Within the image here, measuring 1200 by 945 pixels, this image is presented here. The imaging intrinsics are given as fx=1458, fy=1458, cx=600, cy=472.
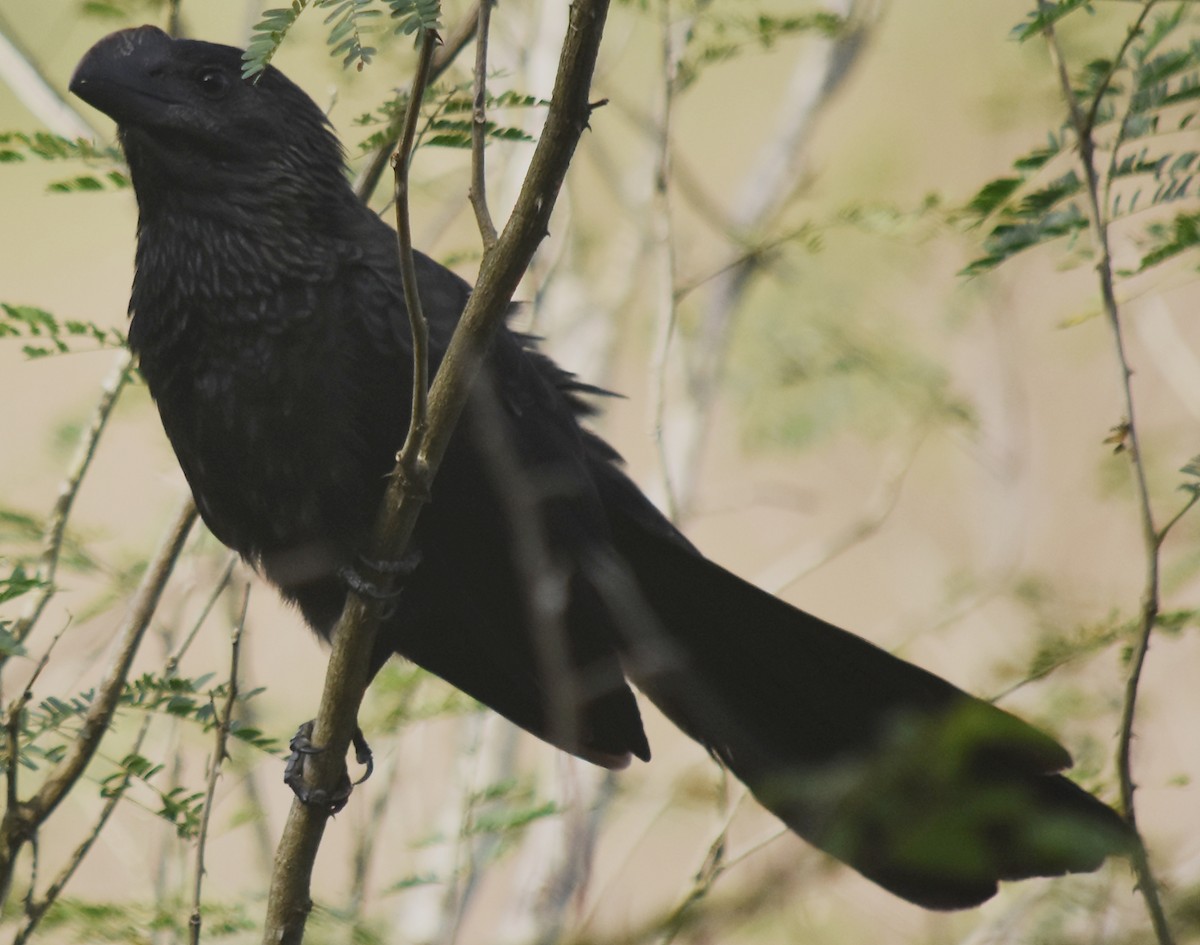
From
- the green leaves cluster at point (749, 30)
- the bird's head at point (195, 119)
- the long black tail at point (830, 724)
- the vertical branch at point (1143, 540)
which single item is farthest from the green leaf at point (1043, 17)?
the bird's head at point (195, 119)

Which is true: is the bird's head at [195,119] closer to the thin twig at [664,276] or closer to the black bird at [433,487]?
the black bird at [433,487]

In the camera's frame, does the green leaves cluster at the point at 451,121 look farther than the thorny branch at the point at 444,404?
Yes

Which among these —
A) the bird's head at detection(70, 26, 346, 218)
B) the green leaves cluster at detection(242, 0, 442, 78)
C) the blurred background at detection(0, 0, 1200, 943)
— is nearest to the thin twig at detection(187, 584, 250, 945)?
the blurred background at detection(0, 0, 1200, 943)

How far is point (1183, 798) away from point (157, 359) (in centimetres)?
551

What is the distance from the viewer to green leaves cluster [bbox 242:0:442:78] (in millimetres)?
2068

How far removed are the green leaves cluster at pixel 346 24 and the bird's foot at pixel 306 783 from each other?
132 cm

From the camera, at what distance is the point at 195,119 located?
333 cm

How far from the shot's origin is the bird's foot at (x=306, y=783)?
2859 millimetres

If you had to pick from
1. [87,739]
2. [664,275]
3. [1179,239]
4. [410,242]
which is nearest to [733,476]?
[664,275]

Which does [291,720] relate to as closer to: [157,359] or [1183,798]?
[157,359]

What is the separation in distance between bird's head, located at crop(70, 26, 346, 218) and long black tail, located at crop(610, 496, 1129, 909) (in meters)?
1.19

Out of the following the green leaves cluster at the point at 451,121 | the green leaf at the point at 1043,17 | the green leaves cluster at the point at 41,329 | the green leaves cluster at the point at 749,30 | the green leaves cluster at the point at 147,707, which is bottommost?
the green leaves cluster at the point at 147,707

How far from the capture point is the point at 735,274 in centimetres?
534

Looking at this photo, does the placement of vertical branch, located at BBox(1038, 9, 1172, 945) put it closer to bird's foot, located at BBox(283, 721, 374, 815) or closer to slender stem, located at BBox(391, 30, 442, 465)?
slender stem, located at BBox(391, 30, 442, 465)
